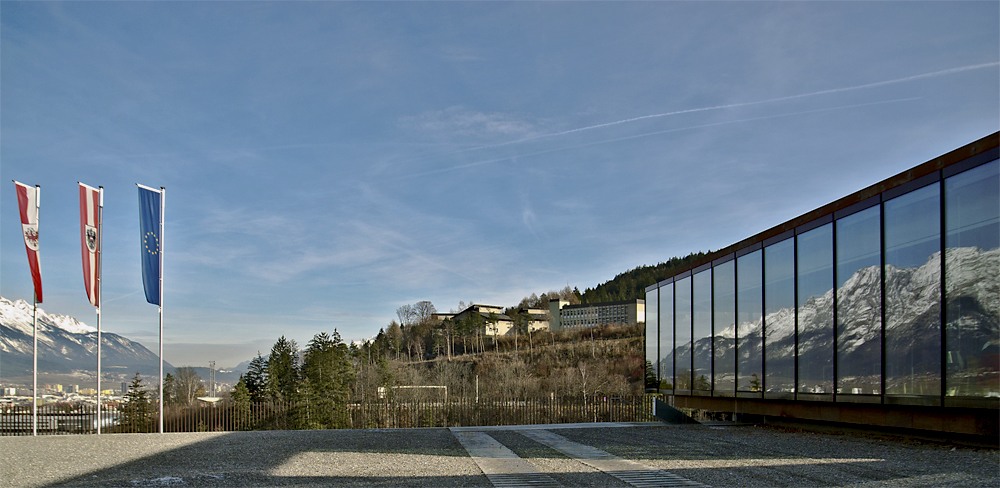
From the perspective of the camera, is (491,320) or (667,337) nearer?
(667,337)

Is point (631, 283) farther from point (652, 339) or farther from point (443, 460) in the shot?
point (443, 460)

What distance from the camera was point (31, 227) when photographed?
17.0 m

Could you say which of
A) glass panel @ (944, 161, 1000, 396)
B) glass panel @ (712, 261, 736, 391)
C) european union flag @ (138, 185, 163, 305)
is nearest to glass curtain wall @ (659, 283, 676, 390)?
glass panel @ (712, 261, 736, 391)

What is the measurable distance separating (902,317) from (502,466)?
299 inches

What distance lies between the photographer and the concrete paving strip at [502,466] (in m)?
8.81

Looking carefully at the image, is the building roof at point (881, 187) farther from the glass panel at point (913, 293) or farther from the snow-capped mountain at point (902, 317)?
the snow-capped mountain at point (902, 317)

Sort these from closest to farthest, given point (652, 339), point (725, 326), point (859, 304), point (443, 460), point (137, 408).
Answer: point (443, 460) → point (859, 304) → point (725, 326) → point (652, 339) → point (137, 408)

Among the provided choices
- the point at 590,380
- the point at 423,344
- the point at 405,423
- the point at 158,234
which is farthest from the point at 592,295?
the point at 158,234

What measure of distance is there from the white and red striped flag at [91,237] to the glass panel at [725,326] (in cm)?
1739

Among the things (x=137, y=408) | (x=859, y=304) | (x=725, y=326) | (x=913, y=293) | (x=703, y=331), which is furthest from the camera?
(x=137, y=408)

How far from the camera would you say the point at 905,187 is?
38.7ft

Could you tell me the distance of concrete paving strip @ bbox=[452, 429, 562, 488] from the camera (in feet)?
28.9

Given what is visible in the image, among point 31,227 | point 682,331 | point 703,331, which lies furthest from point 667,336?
point 31,227

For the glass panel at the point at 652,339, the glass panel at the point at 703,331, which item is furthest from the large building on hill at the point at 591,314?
the glass panel at the point at 703,331
